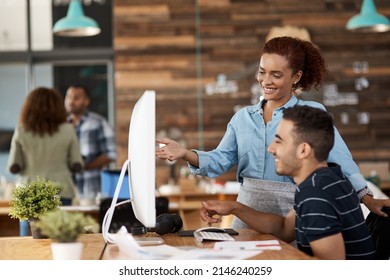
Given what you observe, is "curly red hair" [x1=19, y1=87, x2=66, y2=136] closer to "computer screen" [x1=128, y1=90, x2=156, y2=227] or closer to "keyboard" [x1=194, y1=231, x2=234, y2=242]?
"keyboard" [x1=194, y1=231, x2=234, y2=242]

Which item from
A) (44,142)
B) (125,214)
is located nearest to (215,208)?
(125,214)

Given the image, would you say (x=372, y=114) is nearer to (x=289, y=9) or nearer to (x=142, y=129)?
(x=289, y=9)

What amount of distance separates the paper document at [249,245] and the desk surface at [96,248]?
3 cm

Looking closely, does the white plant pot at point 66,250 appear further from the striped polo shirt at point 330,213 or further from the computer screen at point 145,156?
the striped polo shirt at point 330,213

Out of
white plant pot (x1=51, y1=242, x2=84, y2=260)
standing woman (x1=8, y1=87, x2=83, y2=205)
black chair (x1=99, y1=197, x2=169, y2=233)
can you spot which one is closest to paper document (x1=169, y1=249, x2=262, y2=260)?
white plant pot (x1=51, y1=242, x2=84, y2=260)

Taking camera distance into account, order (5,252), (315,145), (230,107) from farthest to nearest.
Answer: (230,107), (5,252), (315,145)

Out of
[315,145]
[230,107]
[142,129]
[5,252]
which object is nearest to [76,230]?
[142,129]

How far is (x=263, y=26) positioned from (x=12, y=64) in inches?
108

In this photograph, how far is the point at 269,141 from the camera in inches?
114

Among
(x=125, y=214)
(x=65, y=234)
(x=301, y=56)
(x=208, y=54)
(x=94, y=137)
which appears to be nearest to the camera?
(x=65, y=234)

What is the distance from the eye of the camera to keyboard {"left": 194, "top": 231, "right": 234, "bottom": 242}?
2.43 metres

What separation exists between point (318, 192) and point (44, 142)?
3.27m

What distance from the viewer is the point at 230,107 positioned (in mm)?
7895

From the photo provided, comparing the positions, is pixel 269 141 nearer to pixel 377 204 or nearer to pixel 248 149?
pixel 248 149
